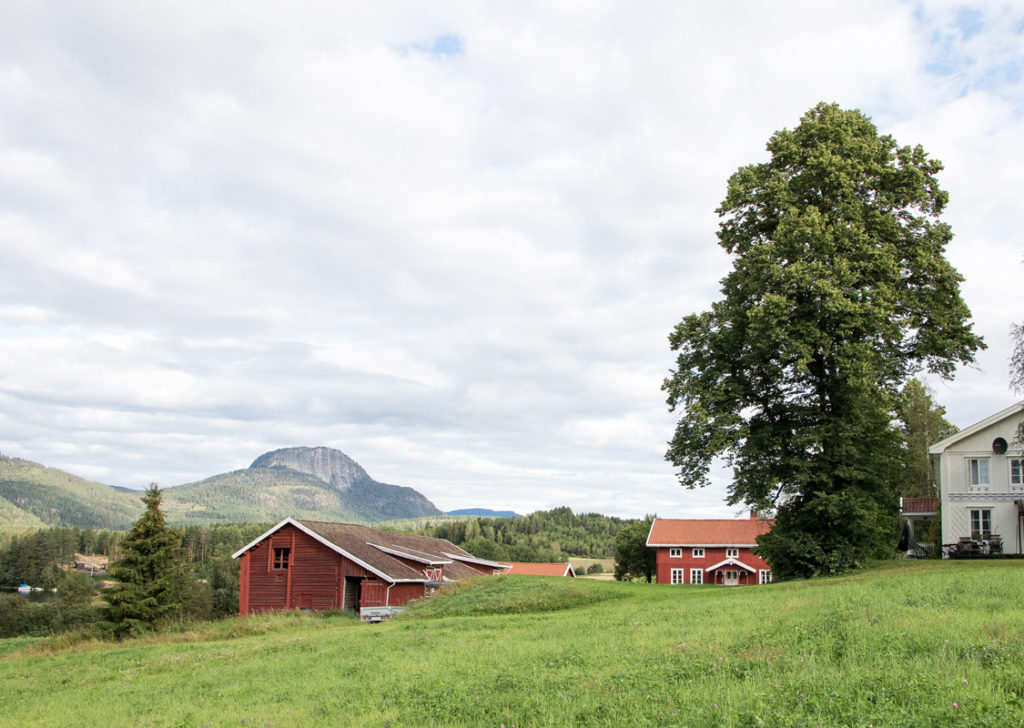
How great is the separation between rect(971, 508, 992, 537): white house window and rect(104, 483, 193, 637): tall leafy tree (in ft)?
149

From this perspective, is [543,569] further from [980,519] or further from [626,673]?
[626,673]

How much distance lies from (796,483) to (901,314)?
8.10 m

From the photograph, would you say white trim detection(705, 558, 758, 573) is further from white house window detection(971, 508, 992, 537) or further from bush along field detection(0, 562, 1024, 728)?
bush along field detection(0, 562, 1024, 728)

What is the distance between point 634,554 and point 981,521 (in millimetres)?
46701

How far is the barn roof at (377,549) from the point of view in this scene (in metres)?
44.2

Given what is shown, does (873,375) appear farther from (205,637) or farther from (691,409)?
(205,637)

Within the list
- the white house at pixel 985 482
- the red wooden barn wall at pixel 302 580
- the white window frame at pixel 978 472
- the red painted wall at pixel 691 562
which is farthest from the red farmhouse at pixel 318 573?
the white window frame at pixel 978 472

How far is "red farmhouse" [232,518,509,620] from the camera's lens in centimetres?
4394

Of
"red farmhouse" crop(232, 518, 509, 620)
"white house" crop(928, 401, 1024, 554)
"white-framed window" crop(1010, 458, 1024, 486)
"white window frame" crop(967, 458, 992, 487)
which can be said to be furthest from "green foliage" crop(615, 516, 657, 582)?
"white-framed window" crop(1010, 458, 1024, 486)

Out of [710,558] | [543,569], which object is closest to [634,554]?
[543,569]

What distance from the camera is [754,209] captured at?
32.8m

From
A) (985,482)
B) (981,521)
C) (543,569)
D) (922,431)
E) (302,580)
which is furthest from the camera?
(543,569)

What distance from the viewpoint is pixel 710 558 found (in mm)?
71000

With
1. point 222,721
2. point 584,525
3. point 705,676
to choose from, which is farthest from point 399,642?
point 584,525
